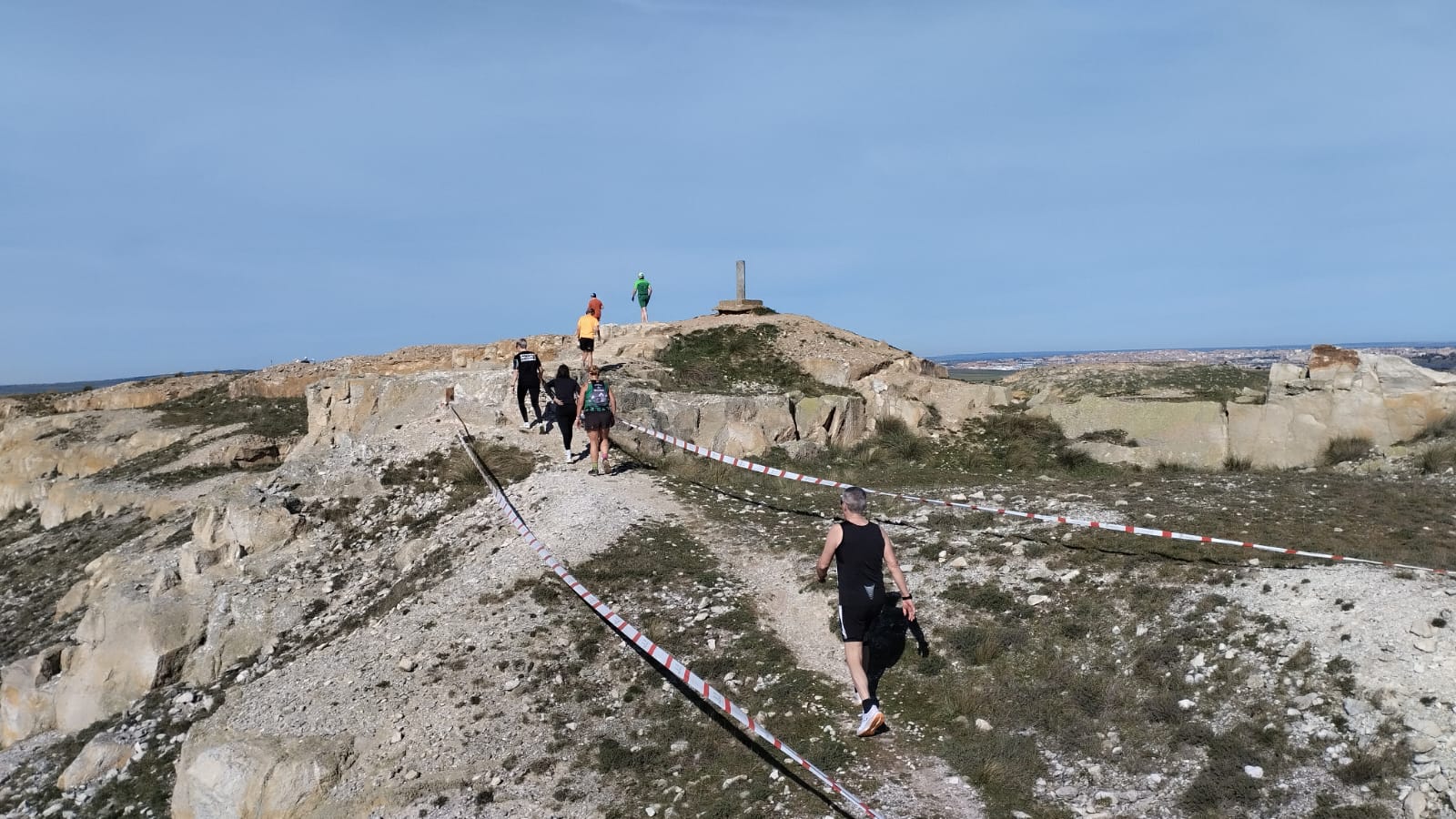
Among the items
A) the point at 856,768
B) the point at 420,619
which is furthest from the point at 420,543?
the point at 856,768

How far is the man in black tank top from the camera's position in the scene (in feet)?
23.6

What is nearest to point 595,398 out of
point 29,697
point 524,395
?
point 524,395

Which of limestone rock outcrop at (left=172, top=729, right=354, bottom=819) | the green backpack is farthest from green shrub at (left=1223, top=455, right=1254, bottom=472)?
limestone rock outcrop at (left=172, top=729, right=354, bottom=819)

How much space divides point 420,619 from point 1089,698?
783 centimetres

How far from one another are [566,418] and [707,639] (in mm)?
7598

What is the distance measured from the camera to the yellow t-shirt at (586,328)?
61.2 ft

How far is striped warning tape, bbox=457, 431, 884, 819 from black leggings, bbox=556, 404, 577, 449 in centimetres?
322

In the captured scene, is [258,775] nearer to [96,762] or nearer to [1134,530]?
[96,762]

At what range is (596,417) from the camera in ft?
48.6

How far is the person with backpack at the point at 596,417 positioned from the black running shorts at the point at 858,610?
8.11 meters

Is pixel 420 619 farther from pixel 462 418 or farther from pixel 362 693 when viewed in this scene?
pixel 462 418

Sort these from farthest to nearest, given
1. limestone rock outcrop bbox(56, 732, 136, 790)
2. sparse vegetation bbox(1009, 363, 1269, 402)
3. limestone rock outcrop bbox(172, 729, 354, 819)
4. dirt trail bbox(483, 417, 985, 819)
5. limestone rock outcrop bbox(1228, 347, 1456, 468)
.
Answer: sparse vegetation bbox(1009, 363, 1269, 402) → limestone rock outcrop bbox(1228, 347, 1456, 468) → limestone rock outcrop bbox(56, 732, 136, 790) → limestone rock outcrop bbox(172, 729, 354, 819) → dirt trail bbox(483, 417, 985, 819)

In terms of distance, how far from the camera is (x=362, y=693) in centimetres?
927

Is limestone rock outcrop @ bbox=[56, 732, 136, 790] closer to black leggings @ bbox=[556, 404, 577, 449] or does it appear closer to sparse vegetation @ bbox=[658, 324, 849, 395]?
black leggings @ bbox=[556, 404, 577, 449]
